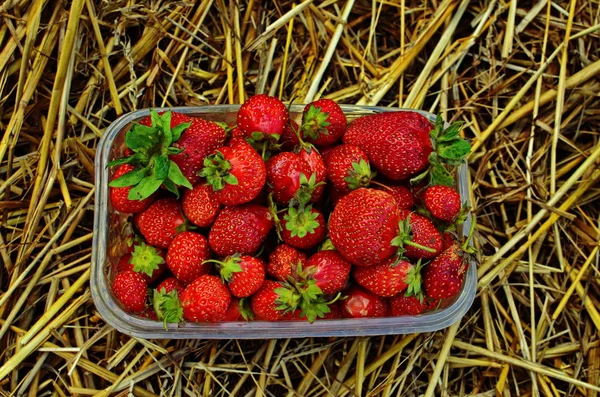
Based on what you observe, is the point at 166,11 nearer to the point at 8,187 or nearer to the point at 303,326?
the point at 8,187

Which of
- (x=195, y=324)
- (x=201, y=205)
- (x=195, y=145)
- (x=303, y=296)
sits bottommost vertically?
(x=195, y=324)

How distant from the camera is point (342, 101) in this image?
5.22 ft

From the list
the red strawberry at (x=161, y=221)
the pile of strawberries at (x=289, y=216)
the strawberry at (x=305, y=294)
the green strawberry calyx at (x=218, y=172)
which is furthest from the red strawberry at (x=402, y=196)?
the red strawberry at (x=161, y=221)

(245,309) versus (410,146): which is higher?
(410,146)

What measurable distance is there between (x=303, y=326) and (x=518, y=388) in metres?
0.63

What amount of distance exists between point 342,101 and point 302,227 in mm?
520

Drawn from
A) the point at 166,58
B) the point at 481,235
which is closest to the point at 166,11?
the point at 166,58

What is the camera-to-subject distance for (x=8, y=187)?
1488 millimetres

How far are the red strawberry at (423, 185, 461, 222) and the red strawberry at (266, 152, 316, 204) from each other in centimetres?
25

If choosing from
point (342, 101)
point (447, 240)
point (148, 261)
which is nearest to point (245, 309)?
point (148, 261)

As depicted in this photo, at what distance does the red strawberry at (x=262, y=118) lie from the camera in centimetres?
121

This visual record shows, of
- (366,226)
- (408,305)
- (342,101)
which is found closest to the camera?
(366,226)

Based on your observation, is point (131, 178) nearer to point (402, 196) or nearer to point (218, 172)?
point (218, 172)

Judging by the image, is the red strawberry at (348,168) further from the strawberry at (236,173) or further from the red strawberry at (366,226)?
the strawberry at (236,173)
